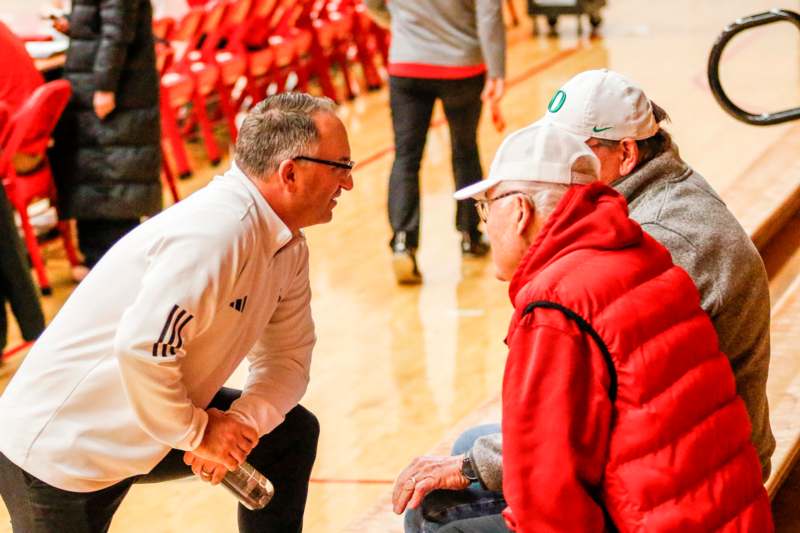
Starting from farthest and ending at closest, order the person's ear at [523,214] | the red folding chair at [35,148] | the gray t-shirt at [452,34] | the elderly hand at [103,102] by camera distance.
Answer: the elderly hand at [103,102]
the red folding chair at [35,148]
the gray t-shirt at [452,34]
the person's ear at [523,214]

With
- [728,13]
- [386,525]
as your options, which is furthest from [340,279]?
[728,13]

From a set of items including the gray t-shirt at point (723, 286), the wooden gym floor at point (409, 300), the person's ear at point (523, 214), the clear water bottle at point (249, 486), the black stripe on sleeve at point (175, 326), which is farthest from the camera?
the wooden gym floor at point (409, 300)

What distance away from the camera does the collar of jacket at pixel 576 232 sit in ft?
5.80

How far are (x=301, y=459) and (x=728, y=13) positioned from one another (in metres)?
8.80

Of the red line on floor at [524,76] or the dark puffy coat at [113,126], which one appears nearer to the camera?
the dark puffy coat at [113,126]

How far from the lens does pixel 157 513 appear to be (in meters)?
3.41

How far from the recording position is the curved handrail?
306cm

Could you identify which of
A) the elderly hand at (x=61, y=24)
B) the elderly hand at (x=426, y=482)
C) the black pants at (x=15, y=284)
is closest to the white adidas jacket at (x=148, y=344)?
the elderly hand at (x=426, y=482)

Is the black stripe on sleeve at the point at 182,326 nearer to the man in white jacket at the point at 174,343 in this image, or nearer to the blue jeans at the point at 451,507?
the man in white jacket at the point at 174,343

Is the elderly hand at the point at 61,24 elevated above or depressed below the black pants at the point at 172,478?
below

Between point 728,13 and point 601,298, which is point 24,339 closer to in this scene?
point 601,298

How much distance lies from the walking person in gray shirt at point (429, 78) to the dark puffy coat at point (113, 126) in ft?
3.22

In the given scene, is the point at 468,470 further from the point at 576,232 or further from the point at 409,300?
the point at 409,300

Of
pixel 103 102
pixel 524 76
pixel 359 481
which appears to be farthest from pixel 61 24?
pixel 524 76
